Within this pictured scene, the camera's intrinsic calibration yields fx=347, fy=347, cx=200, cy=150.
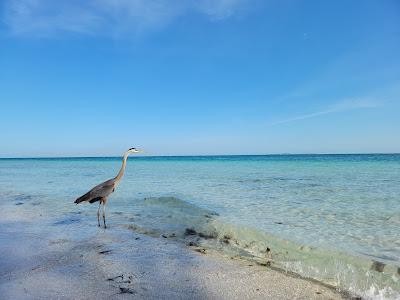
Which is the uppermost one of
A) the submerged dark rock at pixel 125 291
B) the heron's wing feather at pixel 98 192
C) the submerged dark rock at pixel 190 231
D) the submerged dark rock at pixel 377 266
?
the heron's wing feather at pixel 98 192

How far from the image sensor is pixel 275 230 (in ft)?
22.6

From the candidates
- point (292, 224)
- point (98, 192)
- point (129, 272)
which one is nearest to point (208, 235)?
point (292, 224)

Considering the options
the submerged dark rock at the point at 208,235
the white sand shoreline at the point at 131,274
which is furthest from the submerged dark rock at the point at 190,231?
the white sand shoreline at the point at 131,274

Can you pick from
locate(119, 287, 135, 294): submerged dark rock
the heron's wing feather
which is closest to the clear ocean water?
the heron's wing feather

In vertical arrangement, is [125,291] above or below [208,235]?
above

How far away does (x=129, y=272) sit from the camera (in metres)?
4.22

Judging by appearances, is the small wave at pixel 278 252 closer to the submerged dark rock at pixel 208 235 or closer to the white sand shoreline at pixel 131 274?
the submerged dark rock at pixel 208 235

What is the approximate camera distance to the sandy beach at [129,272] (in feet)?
11.8

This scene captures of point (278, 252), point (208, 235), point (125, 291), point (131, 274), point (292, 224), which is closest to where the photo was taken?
point (125, 291)

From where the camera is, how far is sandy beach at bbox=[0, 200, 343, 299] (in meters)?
3.60

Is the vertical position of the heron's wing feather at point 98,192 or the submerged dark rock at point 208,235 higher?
the heron's wing feather at point 98,192

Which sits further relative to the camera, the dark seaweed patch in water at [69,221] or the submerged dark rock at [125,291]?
the dark seaweed patch in water at [69,221]

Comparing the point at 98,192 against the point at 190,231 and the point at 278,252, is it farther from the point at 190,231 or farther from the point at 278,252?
the point at 278,252

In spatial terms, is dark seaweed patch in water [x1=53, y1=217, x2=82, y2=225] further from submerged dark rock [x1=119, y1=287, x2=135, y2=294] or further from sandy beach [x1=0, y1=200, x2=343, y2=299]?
submerged dark rock [x1=119, y1=287, x2=135, y2=294]
